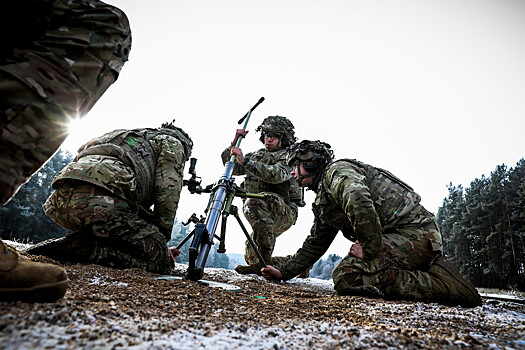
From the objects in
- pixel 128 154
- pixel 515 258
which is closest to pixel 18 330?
pixel 128 154

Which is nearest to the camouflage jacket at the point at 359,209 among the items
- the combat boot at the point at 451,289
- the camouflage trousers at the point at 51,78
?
the combat boot at the point at 451,289

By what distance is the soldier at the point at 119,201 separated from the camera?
297 cm

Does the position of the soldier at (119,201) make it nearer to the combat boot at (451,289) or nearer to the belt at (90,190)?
the belt at (90,190)

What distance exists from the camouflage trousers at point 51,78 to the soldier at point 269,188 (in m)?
3.02

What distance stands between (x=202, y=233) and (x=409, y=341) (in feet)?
6.87

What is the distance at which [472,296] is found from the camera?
2.64 metres

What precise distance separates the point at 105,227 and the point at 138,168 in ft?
2.55

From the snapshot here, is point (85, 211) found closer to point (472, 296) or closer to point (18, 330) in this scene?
point (18, 330)

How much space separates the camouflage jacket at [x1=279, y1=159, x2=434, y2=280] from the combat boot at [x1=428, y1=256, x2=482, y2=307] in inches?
22.1

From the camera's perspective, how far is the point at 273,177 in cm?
517

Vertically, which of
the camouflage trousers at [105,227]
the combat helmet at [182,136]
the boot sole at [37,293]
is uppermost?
the combat helmet at [182,136]

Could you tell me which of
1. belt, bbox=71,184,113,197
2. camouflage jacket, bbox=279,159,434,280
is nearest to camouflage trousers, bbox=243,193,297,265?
camouflage jacket, bbox=279,159,434,280

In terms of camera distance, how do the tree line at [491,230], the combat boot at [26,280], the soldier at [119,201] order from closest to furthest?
the combat boot at [26,280] < the soldier at [119,201] < the tree line at [491,230]

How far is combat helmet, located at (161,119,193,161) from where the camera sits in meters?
4.20
